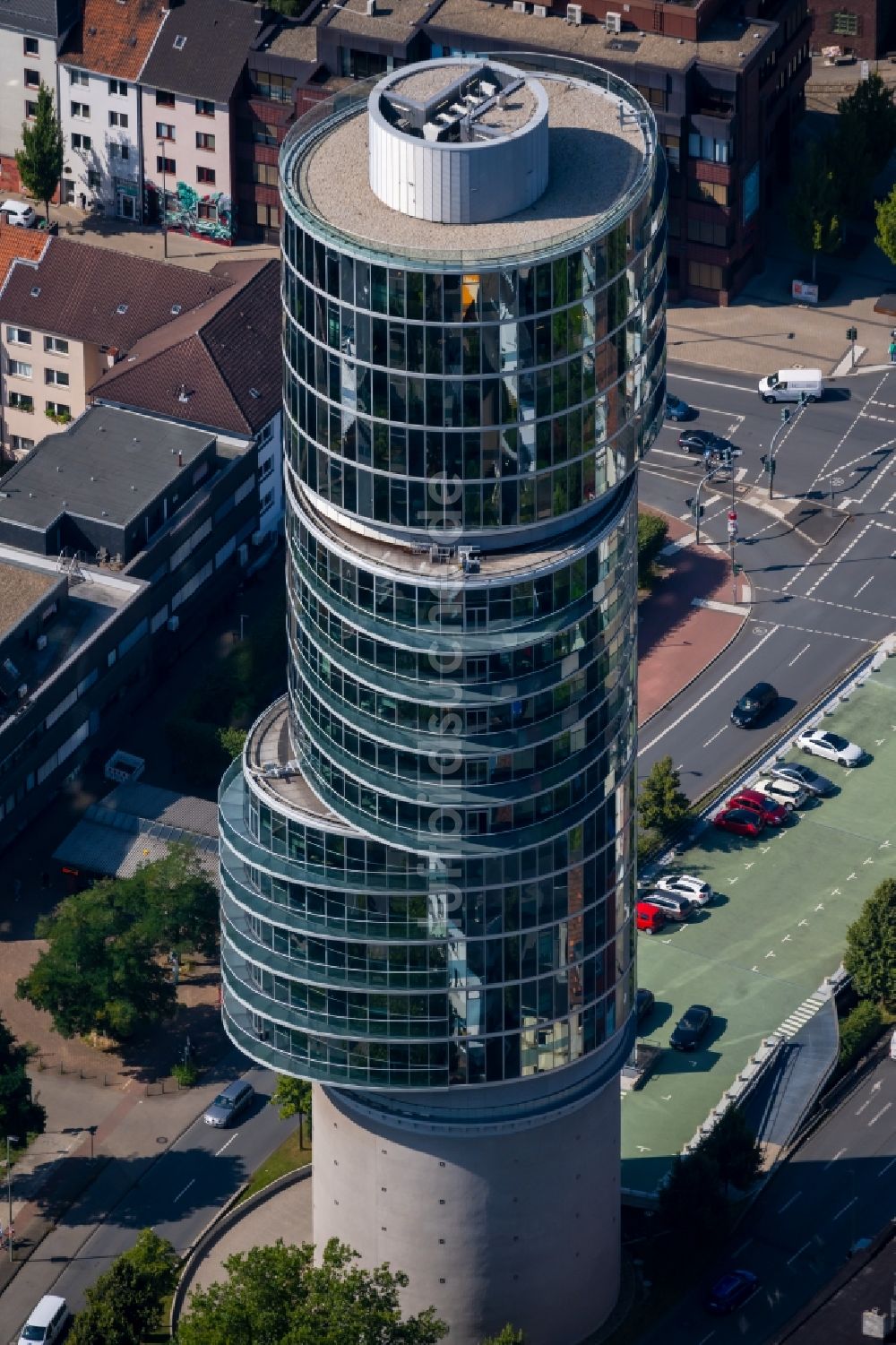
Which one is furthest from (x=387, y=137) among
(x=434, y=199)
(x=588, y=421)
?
(x=588, y=421)

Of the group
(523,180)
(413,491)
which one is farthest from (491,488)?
(523,180)

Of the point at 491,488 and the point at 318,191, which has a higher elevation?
the point at 318,191

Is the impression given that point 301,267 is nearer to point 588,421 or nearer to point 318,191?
point 318,191

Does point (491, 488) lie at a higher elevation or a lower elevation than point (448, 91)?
lower

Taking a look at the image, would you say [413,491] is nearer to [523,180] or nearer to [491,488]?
[491,488]

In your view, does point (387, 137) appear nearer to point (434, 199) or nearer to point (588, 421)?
point (434, 199)

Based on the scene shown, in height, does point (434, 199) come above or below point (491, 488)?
above

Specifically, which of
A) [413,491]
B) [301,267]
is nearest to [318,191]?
[301,267]
